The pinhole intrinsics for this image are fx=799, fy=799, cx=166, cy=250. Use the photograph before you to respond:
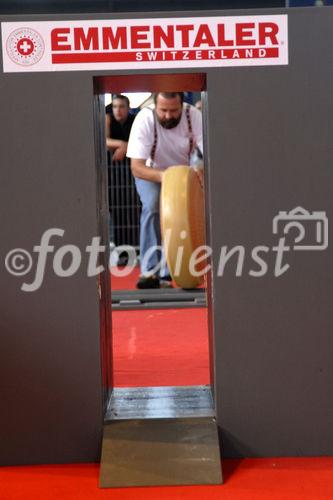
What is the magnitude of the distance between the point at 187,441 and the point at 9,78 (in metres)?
1.03

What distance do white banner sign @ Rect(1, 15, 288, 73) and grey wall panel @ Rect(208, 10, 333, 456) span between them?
81mm

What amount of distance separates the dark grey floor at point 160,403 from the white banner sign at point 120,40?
926 mm

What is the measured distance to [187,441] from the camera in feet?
6.74

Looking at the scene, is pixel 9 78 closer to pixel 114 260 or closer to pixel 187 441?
pixel 187 441

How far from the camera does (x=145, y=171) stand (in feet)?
17.2

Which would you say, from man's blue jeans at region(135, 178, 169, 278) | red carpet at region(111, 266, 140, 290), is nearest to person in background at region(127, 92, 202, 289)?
man's blue jeans at region(135, 178, 169, 278)

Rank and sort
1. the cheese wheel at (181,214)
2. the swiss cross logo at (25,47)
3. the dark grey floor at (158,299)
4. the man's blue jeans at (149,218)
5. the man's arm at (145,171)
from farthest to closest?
the man's blue jeans at (149,218) → the man's arm at (145,171) → the dark grey floor at (158,299) → the cheese wheel at (181,214) → the swiss cross logo at (25,47)

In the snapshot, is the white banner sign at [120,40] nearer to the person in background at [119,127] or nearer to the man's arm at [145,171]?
the man's arm at [145,171]

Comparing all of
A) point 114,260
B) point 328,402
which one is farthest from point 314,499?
point 114,260

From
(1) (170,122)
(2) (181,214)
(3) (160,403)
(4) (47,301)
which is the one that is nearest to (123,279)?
(1) (170,122)

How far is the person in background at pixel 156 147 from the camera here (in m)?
5.17

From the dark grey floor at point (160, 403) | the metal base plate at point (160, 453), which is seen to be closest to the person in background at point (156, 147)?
the dark grey floor at point (160, 403)

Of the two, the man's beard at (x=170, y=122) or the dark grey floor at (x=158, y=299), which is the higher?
the man's beard at (x=170, y=122)

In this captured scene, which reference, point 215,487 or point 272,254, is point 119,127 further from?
point 215,487
